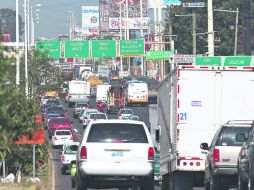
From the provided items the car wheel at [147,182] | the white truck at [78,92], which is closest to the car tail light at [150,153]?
the car wheel at [147,182]

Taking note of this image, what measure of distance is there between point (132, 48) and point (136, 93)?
18.7ft

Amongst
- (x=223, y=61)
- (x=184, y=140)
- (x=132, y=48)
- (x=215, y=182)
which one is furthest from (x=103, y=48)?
(x=215, y=182)

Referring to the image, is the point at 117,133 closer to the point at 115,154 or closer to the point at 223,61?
the point at 115,154

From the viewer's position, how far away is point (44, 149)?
163 ft

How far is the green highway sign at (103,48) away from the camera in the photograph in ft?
335

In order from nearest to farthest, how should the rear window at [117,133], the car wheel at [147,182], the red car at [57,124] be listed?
the rear window at [117,133] → the car wheel at [147,182] → the red car at [57,124]

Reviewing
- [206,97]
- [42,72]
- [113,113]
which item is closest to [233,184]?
[206,97]

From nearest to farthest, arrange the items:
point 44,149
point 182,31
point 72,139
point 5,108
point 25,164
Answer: point 5,108 → point 25,164 → point 44,149 → point 72,139 → point 182,31

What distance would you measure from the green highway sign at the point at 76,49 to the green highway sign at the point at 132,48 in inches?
129

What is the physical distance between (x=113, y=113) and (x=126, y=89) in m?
6.18

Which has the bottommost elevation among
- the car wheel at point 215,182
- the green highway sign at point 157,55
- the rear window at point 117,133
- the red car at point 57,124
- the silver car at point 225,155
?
the red car at point 57,124

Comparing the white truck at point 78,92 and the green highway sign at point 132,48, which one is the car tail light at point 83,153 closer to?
the green highway sign at point 132,48

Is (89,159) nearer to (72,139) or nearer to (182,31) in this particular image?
(72,139)

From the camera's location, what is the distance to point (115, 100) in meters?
105
